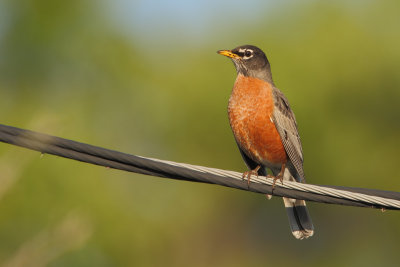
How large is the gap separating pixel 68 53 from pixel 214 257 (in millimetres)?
7976

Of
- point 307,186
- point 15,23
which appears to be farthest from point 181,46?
point 307,186

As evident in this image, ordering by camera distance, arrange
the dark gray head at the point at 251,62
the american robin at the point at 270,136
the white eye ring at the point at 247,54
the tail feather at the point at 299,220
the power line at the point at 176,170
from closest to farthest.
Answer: the power line at the point at 176,170
the tail feather at the point at 299,220
the american robin at the point at 270,136
the dark gray head at the point at 251,62
the white eye ring at the point at 247,54

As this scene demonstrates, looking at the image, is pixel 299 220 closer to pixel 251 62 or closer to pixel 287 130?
pixel 287 130

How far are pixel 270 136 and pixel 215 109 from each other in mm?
14510

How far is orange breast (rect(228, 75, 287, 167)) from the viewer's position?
7531 millimetres

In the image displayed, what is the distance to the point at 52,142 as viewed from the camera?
13.5 feet

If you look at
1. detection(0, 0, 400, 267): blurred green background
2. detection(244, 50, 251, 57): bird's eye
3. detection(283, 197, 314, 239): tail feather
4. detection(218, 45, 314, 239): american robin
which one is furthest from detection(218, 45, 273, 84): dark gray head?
detection(0, 0, 400, 267): blurred green background

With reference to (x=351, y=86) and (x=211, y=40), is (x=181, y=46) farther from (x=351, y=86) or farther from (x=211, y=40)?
(x=351, y=86)

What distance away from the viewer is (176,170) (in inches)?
171

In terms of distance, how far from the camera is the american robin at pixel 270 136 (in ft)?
24.5

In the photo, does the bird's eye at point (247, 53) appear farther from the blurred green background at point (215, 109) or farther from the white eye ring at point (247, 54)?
the blurred green background at point (215, 109)

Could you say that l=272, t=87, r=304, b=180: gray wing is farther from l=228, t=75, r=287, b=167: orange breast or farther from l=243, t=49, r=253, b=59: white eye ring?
l=243, t=49, r=253, b=59: white eye ring

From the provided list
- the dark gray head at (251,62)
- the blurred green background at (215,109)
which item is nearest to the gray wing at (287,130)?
→ the dark gray head at (251,62)

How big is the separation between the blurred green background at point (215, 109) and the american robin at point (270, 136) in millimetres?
9489
